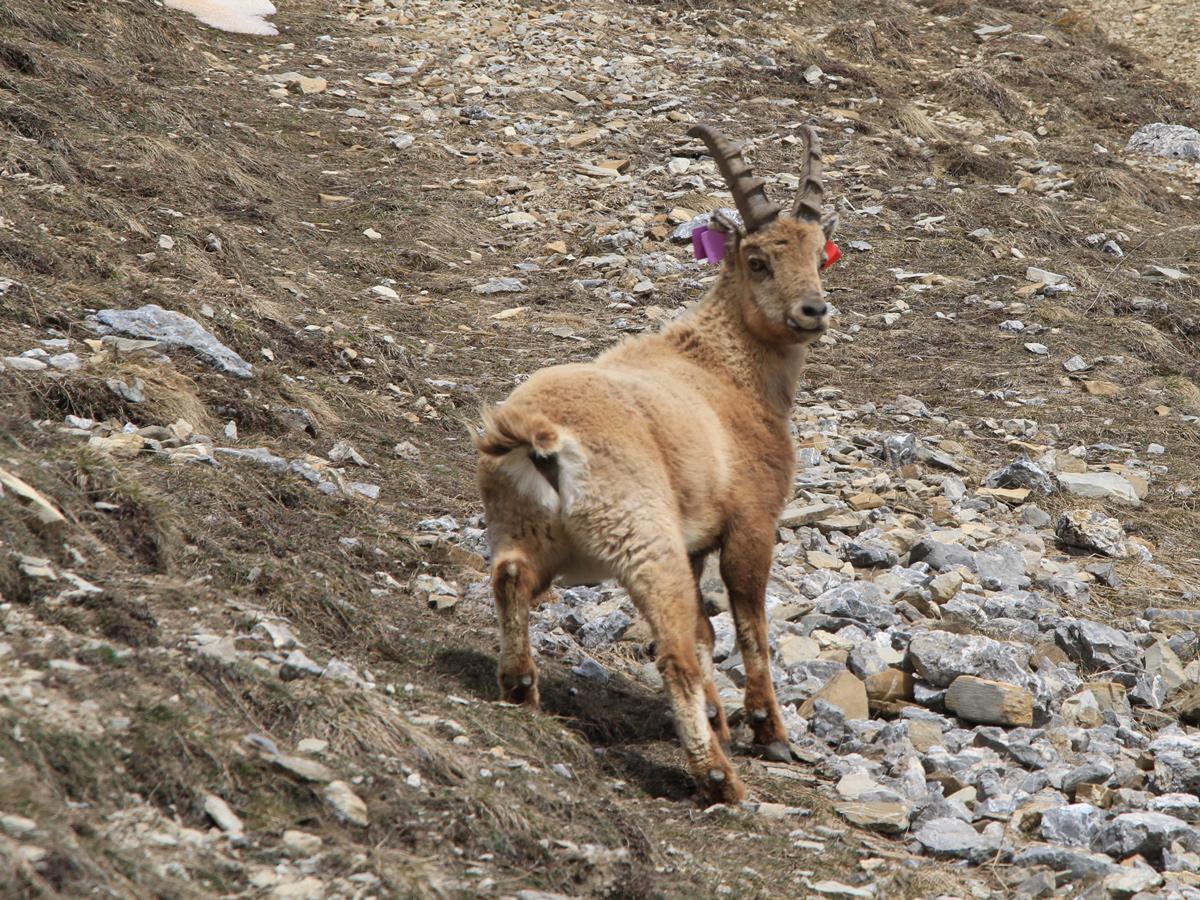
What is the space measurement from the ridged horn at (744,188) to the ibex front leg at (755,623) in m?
2.19

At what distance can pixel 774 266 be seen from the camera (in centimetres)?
757

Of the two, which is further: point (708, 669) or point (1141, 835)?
point (708, 669)

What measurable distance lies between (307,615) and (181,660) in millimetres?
1214

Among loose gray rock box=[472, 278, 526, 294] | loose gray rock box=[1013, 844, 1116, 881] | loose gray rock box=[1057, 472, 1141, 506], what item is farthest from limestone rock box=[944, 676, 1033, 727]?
loose gray rock box=[472, 278, 526, 294]

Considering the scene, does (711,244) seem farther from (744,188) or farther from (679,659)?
(679,659)

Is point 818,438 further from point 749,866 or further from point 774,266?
point 749,866

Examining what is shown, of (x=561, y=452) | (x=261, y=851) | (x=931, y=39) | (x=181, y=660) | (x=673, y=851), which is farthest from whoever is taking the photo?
(x=931, y=39)

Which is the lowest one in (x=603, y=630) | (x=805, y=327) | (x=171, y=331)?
(x=603, y=630)

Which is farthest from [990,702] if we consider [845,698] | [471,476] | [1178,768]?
[471,476]

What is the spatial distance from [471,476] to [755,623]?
336 cm

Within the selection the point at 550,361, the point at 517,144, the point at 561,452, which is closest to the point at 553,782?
the point at 561,452

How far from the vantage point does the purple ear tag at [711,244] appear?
7914mm

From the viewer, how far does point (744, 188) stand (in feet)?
25.1

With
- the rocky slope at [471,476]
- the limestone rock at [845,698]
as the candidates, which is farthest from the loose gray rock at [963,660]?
the limestone rock at [845,698]
